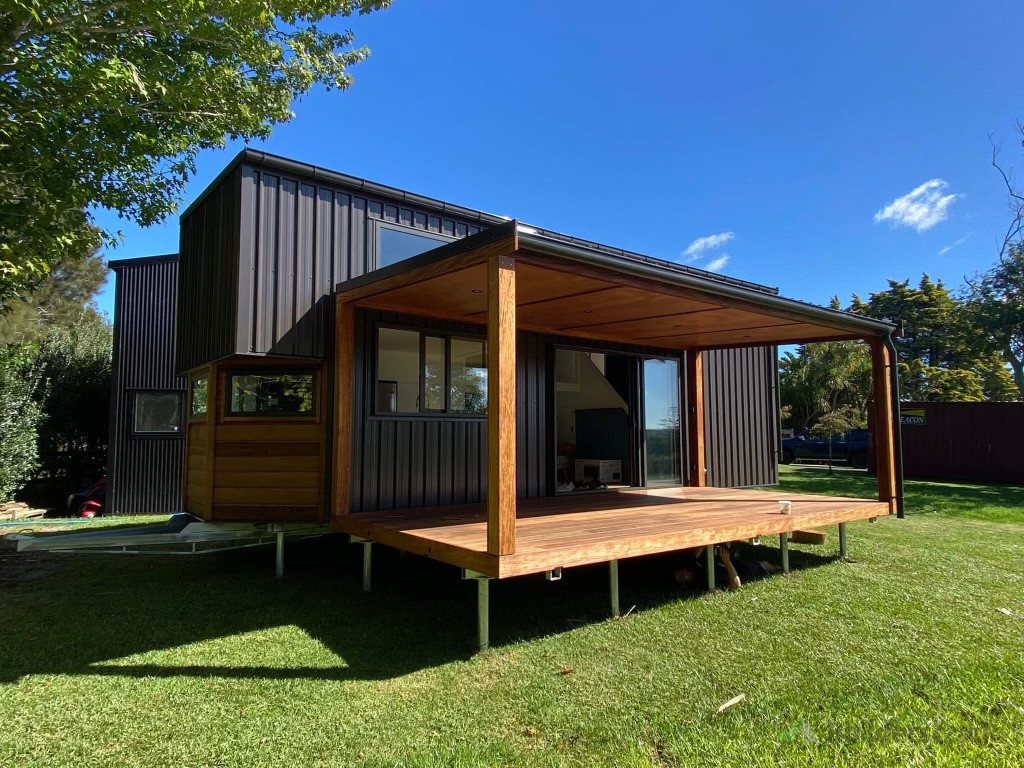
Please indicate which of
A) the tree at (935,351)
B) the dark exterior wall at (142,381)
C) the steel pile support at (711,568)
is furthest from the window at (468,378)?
the tree at (935,351)

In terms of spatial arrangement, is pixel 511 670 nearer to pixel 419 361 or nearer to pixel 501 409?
pixel 501 409

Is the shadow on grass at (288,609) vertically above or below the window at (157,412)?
below

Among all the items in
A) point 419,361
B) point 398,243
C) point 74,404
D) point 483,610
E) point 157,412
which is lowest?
point 483,610

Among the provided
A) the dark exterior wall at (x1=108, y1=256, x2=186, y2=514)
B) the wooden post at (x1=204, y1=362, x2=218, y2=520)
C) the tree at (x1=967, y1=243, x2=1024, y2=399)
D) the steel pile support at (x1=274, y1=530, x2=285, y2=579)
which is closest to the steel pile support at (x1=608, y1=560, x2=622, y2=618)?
the steel pile support at (x1=274, y1=530, x2=285, y2=579)

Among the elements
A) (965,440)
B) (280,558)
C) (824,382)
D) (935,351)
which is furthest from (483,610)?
(935,351)

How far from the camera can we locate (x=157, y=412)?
10109 millimetres

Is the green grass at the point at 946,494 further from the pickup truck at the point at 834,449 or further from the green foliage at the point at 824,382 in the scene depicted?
the green foliage at the point at 824,382

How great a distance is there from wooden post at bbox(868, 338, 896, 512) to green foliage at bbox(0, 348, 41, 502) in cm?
1169

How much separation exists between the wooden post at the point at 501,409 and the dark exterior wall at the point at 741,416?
607 centimetres

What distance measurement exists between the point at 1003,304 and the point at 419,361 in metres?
19.4

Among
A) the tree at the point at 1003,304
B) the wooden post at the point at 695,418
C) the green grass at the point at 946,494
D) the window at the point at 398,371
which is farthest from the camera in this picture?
the tree at the point at 1003,304

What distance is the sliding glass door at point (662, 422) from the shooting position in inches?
324

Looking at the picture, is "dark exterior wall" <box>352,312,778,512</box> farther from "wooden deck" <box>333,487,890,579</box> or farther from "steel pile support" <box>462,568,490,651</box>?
"steel pile support" <box>462,568,490,651</box>

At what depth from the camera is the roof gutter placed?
3.70 meters
